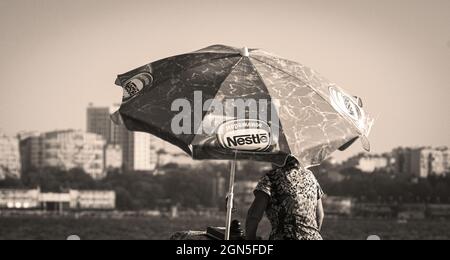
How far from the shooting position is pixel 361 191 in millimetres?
178125

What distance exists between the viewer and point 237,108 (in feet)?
28.3

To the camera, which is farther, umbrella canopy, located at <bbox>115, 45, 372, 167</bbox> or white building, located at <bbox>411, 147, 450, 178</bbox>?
white building, located at <bbox>411, 147, 450, 178</bbox>

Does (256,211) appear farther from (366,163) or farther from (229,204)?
(366,163)

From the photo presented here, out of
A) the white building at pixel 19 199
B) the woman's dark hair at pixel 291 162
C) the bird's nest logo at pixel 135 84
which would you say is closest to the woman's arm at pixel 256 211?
the woman's dark hair at pixel 291 162

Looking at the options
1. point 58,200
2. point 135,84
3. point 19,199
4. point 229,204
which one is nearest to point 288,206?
point 229,204

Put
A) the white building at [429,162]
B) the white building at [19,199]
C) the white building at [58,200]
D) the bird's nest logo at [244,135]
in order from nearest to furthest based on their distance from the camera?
the bird's nest logo at [244,135] < the white building at [19,199] < the white building at [58,200] < the white building at [429,162]

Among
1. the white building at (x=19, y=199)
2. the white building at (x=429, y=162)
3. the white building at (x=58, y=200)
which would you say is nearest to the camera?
the white building at (x=19, y=199)

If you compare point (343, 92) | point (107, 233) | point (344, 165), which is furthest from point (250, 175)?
point (343, 92)

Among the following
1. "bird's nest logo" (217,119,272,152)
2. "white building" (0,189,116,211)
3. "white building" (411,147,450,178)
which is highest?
"white building" (411,147,450,178)

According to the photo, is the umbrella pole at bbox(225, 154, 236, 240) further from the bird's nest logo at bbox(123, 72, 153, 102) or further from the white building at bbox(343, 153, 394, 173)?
the white building at bbox(343, 153, 394, 173)

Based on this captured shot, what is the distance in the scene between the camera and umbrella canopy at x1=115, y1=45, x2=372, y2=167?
8.54m

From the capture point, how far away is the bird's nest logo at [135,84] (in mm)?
9016

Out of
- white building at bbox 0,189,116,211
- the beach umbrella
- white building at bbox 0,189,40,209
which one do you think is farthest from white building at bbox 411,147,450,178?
the beach umbrella

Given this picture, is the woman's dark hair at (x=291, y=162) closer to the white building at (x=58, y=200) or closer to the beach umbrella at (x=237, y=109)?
the beach umbrella at (x=237, y=109)
